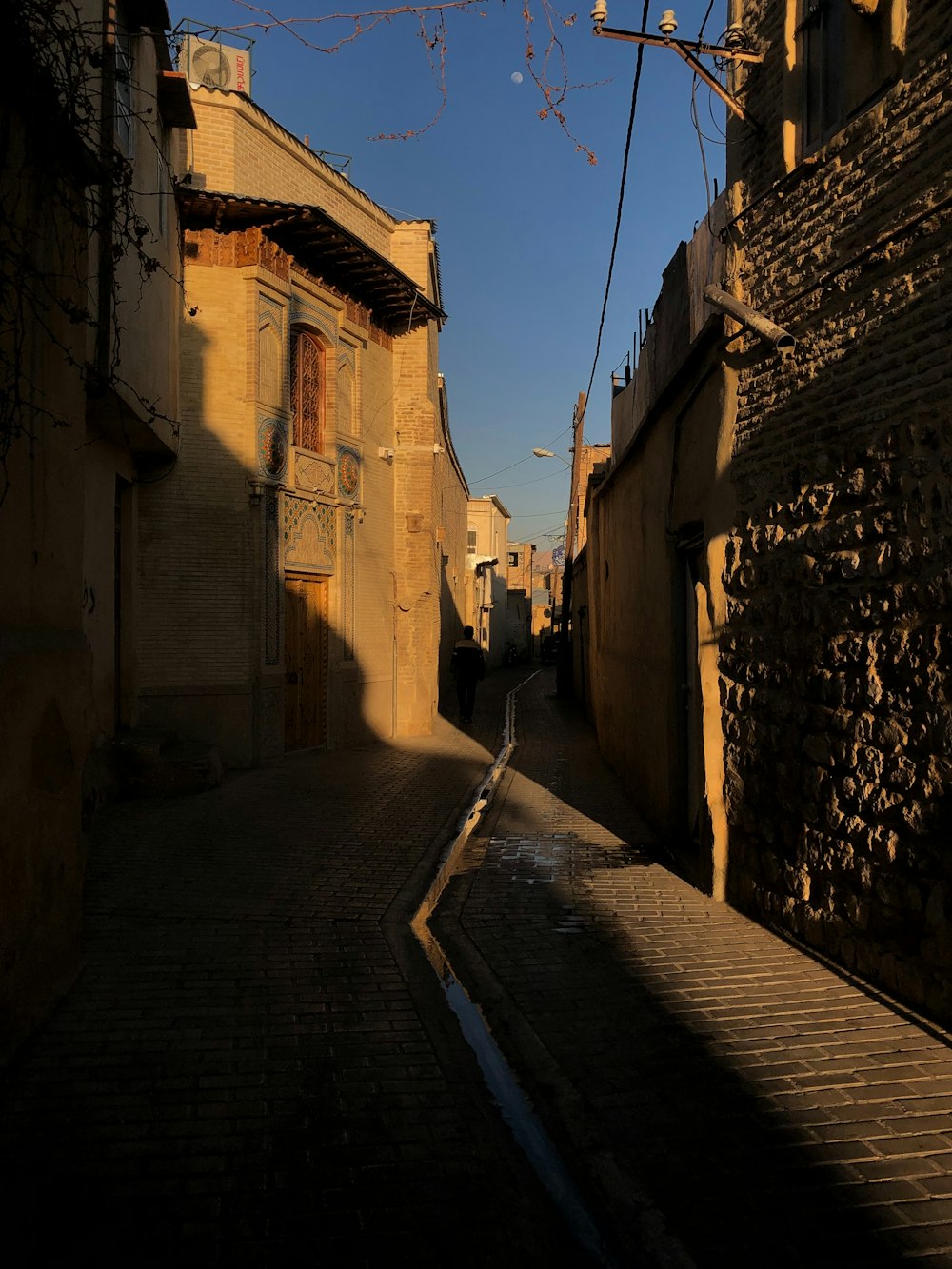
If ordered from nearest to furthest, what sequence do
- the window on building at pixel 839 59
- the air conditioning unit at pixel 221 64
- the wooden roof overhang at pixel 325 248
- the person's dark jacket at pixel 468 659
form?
the window on building at pixel 839 59
the wooden roof overhang at pixel 325 248
the air conditioning unit at pixel 221 64
the person's dark jacket at pixel 468 659

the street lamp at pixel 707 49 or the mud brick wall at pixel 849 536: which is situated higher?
the street lamp at pixel 707 49

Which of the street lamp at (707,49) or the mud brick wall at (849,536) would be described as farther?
the street lamp at (707,49)

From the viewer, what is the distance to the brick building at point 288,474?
1255 centimetres

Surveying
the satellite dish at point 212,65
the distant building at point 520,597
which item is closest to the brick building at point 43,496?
the satellite dish at point 212,65

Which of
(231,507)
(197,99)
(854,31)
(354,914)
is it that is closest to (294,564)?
(231,507)

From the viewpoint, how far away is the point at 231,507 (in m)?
12.7

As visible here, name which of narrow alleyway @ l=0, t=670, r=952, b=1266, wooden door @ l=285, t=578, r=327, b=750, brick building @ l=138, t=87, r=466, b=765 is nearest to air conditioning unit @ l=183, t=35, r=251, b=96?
brick building @ l=138, t=87, r=466, b=765

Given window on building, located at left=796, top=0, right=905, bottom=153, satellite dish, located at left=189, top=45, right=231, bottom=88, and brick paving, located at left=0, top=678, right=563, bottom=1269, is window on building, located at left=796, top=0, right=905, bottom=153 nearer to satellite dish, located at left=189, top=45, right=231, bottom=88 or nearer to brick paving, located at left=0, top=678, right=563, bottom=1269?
brick paving, located at left=0, top=678, right=563, bottom=1269

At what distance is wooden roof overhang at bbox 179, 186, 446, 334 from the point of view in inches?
494

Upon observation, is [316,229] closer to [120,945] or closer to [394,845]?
[394,845]

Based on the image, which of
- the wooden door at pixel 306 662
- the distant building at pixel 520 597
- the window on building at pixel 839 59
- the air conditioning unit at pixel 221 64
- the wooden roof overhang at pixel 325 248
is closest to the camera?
the window on building at pixel 839 59

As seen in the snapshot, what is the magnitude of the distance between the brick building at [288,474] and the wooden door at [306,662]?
0.03 metres

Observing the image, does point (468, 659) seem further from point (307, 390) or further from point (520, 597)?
point (520, 597)

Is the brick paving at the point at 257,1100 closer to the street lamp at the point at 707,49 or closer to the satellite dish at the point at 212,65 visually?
the street lamp at the point at 707,49
